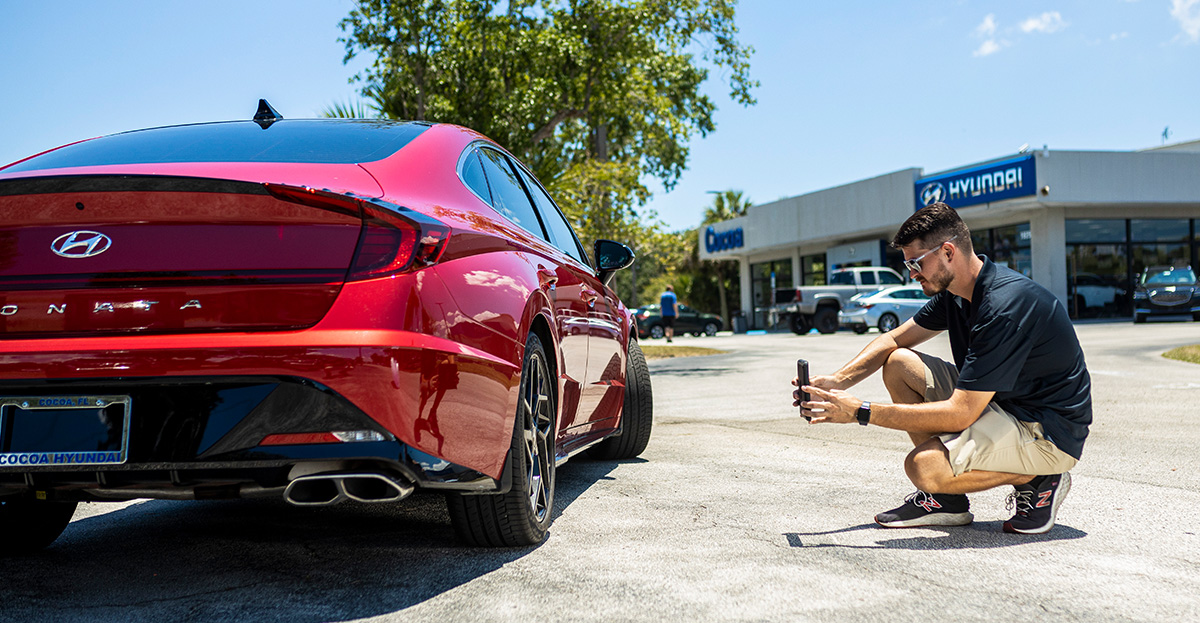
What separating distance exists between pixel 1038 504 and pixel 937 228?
3.44 feet

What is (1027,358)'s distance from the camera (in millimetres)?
3414

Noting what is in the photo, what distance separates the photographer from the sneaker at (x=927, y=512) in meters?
3.61

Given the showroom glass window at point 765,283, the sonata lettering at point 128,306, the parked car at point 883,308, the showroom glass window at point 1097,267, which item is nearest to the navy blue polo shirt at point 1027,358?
the sonata lettering at point 128,306

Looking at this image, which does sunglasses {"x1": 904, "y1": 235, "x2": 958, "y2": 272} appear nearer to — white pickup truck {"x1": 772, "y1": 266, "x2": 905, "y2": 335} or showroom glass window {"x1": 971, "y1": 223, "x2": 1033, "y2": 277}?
white pickup truck {"x1": 772, "y1": 266, "x2": 905, "y2": 335}

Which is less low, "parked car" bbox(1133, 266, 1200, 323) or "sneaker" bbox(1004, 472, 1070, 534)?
"parked car" bbox(1133, 266, 1200, 323)

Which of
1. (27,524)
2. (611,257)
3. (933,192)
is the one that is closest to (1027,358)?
→ (611,257)

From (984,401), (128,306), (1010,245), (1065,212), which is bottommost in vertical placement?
(984,401)

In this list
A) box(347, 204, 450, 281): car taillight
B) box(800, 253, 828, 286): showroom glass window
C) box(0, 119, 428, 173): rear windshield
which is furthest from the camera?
box(800, 253, 828, 286): showroom glass window

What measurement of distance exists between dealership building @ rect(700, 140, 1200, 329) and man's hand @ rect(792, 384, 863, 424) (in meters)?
26.4

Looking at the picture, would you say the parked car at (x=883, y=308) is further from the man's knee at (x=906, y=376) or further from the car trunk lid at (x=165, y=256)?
the car trunk lid at (x=165, y=256)

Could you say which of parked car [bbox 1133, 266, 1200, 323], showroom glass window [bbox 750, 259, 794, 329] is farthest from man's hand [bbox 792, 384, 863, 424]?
showroom glass window [bbox 750, 259, 794, 329]

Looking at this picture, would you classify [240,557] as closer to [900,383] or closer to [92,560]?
[92,560]

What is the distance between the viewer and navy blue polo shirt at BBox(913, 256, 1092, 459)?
3303 millimetres

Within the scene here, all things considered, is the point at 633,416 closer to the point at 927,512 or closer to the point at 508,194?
the point at 508,194
